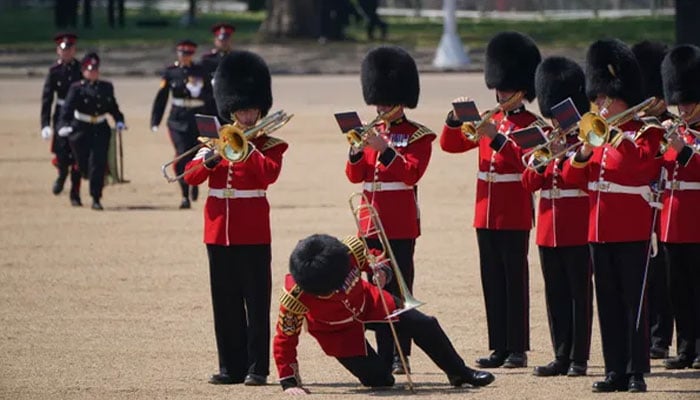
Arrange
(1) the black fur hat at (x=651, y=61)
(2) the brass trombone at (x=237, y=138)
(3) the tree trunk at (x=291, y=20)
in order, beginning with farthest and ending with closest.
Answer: (3) the tree trunk at (x=291, y=20), (1) the black fur hat at (x=651, y=61), (2) the brass trombone at (x=237, y=138)

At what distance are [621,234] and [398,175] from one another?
1238 mm

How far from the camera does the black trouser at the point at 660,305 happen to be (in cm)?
932

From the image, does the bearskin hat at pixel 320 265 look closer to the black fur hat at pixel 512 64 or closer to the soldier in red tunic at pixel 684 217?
the black fur hat at pixel 512 64

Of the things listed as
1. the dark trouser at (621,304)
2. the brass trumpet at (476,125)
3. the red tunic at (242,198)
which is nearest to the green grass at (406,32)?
the brass trumpet at (476,125)

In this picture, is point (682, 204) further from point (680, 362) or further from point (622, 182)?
point (622, 182)

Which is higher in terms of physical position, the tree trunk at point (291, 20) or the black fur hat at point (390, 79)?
the black fur hat at point (390, 79)

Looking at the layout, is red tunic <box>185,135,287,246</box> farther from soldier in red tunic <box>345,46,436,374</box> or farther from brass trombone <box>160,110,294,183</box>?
soldier in red tunic <box>345,46,436,374</box>

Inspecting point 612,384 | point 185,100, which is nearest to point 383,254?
A: point 612,384

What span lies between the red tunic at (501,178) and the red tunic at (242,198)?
38.4 inches

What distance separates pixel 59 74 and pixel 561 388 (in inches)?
352

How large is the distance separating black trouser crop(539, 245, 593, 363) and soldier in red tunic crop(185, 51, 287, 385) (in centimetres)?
138

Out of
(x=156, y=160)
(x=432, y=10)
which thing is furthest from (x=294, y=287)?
(x=432, y=10)

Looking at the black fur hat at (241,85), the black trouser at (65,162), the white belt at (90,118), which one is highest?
the black fur hat at (241,85)

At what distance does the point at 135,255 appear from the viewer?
42.5ft
